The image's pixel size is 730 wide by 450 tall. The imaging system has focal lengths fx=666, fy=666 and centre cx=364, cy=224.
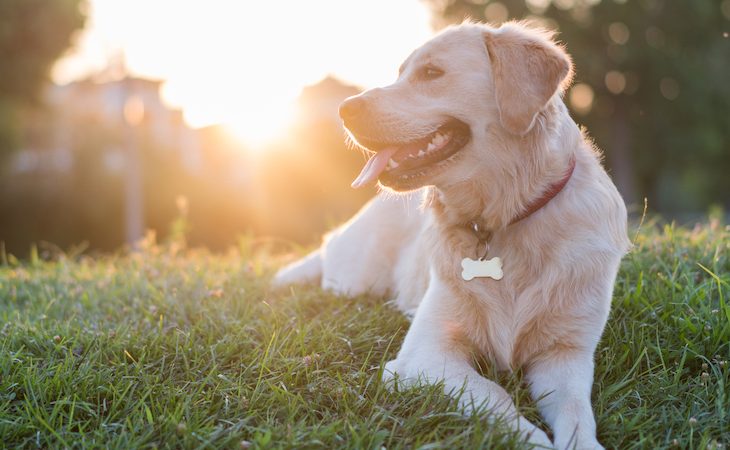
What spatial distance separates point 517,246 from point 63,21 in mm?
15031

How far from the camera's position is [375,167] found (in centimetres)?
288

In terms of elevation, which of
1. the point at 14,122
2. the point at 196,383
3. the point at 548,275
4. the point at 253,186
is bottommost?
the point at 253,186

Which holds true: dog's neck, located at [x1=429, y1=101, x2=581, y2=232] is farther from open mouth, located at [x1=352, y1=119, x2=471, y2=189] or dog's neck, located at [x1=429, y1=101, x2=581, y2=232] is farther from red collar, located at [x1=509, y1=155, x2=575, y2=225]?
open mouth, located at [x1=352, y1=119, x2=471, y2=189]

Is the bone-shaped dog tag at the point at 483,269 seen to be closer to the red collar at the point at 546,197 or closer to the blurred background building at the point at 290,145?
the red collar at the point at 546,197

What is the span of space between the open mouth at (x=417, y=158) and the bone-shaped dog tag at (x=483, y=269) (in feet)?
1.31

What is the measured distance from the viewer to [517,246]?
2.73 metres

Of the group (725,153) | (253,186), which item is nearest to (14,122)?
(253,186)

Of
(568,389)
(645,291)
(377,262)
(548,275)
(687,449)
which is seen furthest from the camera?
(377,262)

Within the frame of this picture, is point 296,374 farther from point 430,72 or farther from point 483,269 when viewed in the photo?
point 430,72

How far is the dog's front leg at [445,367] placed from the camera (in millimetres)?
2232

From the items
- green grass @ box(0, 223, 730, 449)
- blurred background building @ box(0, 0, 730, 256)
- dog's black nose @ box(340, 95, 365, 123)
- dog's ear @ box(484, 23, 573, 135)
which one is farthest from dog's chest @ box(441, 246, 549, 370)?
blurred background building @ box(0, 0, 730, 256)

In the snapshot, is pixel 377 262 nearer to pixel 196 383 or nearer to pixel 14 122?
pixel 196 383

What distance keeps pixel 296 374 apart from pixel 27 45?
586 inches

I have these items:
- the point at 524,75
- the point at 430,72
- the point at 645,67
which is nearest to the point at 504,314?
the point at 524,75
